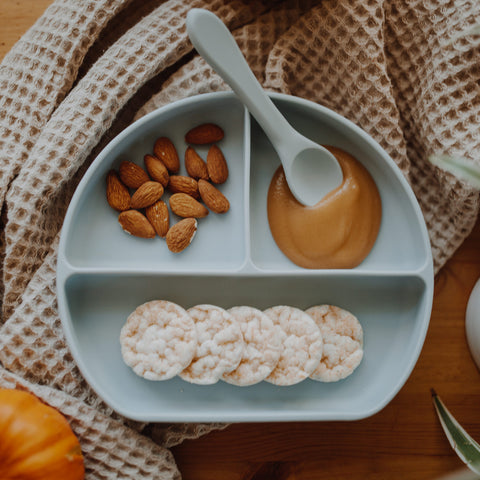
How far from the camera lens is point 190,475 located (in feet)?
3.07

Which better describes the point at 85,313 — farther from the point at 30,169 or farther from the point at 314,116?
the point at 314,116

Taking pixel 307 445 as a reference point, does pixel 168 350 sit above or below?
above

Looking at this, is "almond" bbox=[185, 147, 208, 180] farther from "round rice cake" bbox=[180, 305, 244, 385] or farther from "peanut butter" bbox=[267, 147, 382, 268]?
"round rice cake" bbox=[180, 305, 244, 385]

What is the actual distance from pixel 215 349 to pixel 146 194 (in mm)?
292

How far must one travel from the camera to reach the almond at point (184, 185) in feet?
2.89

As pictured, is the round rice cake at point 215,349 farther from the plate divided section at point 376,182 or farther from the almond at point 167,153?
the almond at point 167,153

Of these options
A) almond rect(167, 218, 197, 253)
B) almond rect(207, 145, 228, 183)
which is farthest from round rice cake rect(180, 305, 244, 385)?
almond rect(207, 145, 228, 183)

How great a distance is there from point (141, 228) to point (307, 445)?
518 millimetres

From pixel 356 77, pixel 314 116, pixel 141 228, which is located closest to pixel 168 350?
pixel 141 228

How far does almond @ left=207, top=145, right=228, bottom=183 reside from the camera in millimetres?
883

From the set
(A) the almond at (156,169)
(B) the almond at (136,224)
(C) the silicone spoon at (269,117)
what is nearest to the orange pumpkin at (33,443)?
(B) the almond at (136,224)

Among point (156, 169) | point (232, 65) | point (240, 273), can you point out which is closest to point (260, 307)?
point (240, 273)

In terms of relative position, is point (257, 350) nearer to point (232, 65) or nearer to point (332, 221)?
point (332, 221)

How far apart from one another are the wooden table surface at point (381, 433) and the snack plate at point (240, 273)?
11 cm
